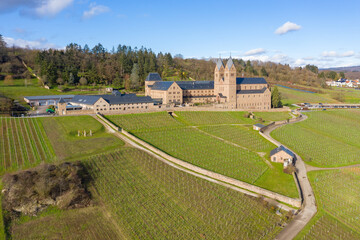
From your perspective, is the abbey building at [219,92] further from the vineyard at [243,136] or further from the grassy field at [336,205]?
the grassy field at [336,205]

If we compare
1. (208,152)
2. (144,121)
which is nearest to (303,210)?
(208,152)

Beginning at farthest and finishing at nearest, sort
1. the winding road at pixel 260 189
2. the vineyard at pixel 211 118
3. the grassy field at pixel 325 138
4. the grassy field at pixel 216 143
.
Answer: the vineyard at pixel 211 118 < the grassy field at pixel 325 138 < the grassy field at pixel 216 143 < the winding road at pixel 260 189

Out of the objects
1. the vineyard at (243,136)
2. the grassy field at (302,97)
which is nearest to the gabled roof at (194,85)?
the vineyard at (243,136)

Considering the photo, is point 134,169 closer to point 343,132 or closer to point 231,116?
point 231,116

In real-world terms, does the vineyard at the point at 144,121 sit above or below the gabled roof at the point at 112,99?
below

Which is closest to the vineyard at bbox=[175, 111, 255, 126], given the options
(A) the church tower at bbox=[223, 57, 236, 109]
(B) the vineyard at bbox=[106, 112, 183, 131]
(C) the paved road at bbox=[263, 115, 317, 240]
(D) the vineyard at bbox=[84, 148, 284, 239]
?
(B) the vineyard at bbox=[106, 112, 183, 131]

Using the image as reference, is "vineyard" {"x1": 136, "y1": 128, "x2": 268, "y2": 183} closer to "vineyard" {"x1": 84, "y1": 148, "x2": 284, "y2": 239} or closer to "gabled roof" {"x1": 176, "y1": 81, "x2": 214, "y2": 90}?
"vineyard" {"x1": 84, "y1": 148, "x2": 284, "y2": 239}
